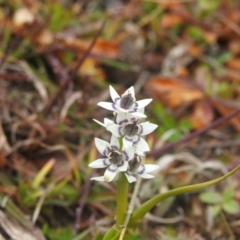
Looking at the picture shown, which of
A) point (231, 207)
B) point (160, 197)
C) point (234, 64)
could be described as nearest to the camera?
point (160, 197)

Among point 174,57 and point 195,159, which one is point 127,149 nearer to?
point 195,159

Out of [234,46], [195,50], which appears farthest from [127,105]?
[234,46]

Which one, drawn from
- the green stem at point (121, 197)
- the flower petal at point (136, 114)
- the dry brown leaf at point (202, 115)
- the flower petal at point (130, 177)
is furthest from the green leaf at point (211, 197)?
the flower petal at point (136, 114)

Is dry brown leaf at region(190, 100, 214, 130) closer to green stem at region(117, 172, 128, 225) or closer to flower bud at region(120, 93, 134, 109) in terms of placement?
green stem at region(117, 172, 128, 225)

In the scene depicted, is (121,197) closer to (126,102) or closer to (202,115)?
(126,102)

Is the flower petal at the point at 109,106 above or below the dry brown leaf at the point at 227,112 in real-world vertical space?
below

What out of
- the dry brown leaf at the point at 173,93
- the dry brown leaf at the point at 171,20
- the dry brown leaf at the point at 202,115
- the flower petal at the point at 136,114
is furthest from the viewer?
the dry brown leaf at the point at 171,20

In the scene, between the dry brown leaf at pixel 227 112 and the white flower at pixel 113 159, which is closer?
the white flower at pixel 113 159

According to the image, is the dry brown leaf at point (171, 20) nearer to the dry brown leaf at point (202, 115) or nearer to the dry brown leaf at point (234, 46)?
the dry brown leaf at point (234, 46)
